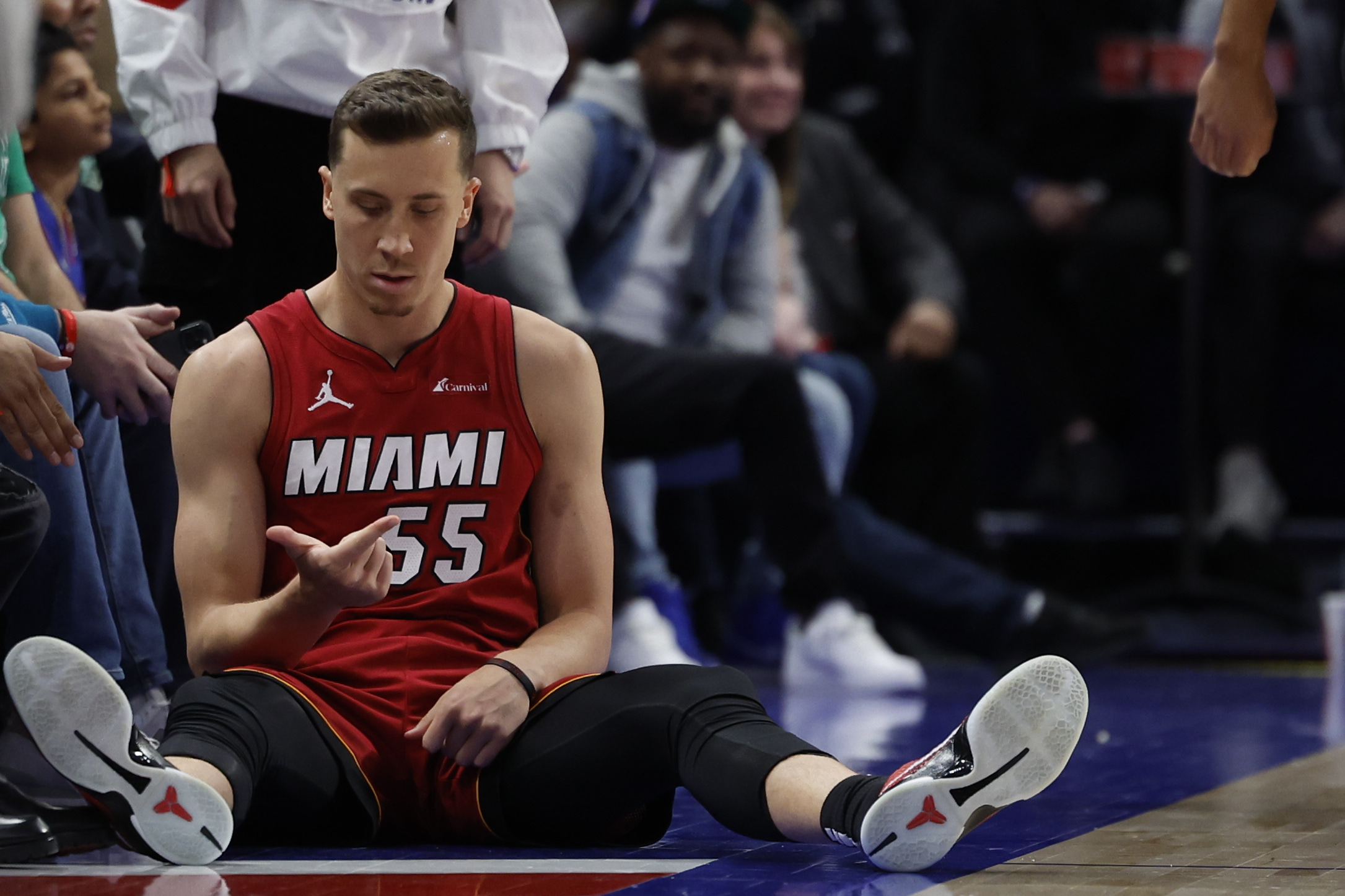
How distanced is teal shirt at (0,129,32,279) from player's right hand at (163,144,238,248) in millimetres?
237

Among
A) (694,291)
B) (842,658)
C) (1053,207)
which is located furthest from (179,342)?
(1053,207)

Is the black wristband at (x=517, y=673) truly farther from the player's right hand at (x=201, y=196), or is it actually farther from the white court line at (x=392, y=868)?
the player's right hand at (x=201, y=196)

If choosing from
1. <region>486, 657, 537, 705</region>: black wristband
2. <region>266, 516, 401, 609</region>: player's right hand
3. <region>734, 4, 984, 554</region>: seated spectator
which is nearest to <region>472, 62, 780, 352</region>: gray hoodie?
<region>734, 4, 984, 554</region>: seated spectator

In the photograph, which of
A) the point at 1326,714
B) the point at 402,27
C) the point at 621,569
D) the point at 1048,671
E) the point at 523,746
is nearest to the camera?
the point at 1048,671

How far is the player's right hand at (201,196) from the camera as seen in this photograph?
282 cm

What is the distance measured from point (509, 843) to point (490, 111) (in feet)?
4.01

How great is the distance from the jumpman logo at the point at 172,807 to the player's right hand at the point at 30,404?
59 cm

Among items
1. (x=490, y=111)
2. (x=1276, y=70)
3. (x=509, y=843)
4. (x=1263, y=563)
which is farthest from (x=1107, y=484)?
(x=509, y=843)

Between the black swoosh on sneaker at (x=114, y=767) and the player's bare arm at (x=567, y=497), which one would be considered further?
the player's bare arm at (x=567, y=497)

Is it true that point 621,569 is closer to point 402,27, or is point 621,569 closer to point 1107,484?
point 402,27

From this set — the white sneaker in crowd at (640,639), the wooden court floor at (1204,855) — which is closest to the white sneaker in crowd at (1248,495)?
the white sneaker in crowd at (640,639)

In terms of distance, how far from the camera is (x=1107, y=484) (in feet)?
19.7

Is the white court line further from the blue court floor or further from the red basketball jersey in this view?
the red basketball jersey

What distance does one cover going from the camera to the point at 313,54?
112 inches
